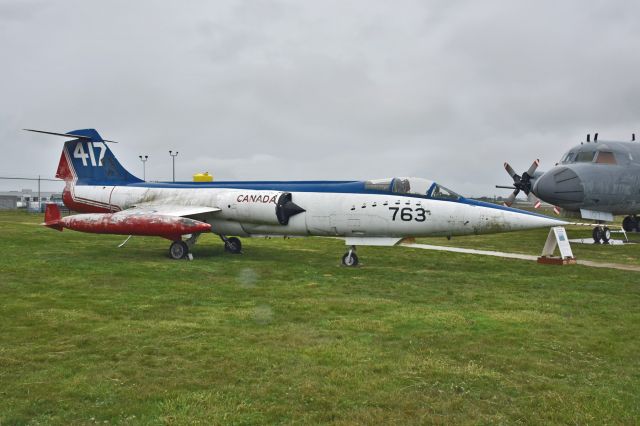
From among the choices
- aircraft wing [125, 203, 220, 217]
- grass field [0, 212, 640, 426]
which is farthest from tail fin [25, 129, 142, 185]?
grass field [0, 212, 640, 426]

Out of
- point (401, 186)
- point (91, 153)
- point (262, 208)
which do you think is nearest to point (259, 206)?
point (262, 208)

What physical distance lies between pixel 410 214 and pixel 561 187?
13069 mm

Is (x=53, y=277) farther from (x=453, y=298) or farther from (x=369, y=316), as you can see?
(x=453, y=298)

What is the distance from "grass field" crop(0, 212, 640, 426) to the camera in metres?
5.21

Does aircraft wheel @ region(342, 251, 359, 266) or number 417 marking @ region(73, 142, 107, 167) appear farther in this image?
number 417 marking @ region(73, 142, 107, 167)

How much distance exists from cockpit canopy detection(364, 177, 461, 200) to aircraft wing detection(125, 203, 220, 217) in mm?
6305

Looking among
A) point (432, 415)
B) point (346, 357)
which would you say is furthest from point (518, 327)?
point (432, 415)

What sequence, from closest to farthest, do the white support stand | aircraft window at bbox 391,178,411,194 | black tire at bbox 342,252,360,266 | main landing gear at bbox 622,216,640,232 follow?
aircraft window at bbox 391,178,411,194
black tire at bbox 342,252,360,266
the white support stand
main landing gear at bbox 622,216,640,232

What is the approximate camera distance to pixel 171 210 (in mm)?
19109

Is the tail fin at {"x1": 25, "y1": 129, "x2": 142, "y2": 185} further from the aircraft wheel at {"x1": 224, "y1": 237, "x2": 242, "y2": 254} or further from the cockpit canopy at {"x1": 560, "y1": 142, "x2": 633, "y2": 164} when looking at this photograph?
the cockpit canopy at {"x1": 560, "y1": 142, "x2": 633, "y2": 164}

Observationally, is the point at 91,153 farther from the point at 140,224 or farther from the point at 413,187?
the point at 413,187

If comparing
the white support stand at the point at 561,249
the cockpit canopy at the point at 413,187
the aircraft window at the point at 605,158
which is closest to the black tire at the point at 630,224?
the aircraft window at the point at 605,158

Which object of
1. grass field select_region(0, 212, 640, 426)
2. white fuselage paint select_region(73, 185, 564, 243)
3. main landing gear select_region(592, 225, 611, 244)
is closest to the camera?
grass field select_region(0, 212, 640, 426)

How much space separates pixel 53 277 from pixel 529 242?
23.1 metres
